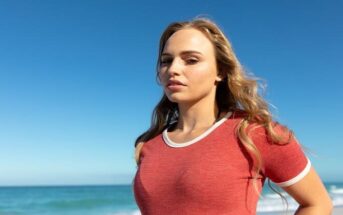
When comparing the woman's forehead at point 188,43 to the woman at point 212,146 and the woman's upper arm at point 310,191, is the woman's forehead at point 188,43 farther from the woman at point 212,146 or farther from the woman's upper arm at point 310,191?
the woman's upper arm at point 310,191

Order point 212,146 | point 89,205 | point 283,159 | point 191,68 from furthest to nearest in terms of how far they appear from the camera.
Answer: point 89,205
point 191,68
point 212,146
point 283,159

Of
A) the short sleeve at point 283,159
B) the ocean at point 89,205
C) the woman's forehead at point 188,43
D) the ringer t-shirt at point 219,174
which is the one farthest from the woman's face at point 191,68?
the ocean at point 89,205

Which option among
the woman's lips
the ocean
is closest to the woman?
the woman's lips

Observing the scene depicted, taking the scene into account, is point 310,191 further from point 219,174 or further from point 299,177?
point 219,174

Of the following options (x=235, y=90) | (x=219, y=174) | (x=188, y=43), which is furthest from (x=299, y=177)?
(x=188, y=43)

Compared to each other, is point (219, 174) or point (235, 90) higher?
point (235, 90)

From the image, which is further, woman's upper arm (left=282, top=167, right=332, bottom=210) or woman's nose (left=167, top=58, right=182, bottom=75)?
woman's nose (left=167, top=58, right=182, bottom=75)

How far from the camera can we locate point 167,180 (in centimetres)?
184

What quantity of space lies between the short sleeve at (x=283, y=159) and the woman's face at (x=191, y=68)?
1.23ft

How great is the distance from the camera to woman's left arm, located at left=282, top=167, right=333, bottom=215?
175 cm

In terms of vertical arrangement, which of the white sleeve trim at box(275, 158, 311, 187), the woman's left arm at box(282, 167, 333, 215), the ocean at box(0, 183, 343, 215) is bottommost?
the ocean at box(0, 183, 343, 215)

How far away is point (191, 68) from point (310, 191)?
2.40 ft

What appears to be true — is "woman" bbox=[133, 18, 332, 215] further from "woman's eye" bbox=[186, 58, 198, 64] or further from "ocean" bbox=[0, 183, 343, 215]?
"ocean" bbox=[0, 183, 343, 215]

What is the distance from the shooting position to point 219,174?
5.71ft
